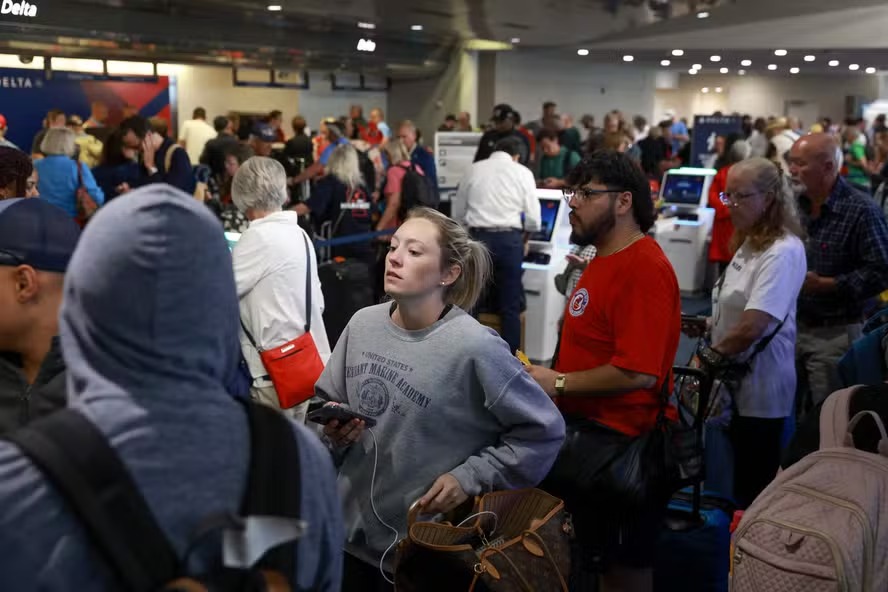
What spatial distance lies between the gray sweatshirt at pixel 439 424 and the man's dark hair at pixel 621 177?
2.64 ft

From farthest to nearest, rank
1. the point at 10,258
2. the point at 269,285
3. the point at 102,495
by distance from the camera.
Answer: the point at 269,285 < the point at 10,258 < the point at 102,495

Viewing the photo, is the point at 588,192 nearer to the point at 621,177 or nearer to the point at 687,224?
the point at 621,177

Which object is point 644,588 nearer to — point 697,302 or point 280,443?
point 280,443

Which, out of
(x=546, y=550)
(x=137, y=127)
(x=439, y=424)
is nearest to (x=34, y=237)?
(x=439, y=424)

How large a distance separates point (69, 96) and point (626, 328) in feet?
39.4

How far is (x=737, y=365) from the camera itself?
11.8ft

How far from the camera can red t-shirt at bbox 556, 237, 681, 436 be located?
2723 millimetres

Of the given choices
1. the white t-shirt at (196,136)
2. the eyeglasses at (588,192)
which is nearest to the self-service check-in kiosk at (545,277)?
the eyeglasses at (588,192)

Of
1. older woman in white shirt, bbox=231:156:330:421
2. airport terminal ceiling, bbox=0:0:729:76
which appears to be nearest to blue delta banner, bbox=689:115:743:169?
airport terminal ceiling, bbox=0:0:729:76

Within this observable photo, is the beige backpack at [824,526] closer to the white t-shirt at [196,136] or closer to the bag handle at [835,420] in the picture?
the bag handle at [835,420]

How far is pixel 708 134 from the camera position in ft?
44.9

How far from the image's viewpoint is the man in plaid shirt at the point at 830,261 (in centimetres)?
408

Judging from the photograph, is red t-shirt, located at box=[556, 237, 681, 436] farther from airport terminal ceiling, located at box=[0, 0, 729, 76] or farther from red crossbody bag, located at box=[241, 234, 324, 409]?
airport terminal ceiling, located at box=[0, 0, 729, 76]

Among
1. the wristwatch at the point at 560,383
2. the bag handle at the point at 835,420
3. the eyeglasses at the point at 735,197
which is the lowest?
the wristwatch at the point at 560,383
